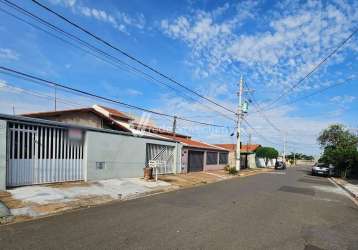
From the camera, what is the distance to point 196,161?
96.4 ft

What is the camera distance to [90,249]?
5.57m

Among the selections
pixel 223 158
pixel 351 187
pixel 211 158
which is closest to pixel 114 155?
pixel 351 187

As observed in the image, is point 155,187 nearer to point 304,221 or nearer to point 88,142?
point 88,142

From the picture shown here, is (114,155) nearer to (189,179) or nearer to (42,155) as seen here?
(42,155)

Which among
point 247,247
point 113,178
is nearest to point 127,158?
point 113,178

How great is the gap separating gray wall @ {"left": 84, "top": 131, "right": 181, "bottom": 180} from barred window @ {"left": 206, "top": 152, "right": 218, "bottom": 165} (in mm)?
13091

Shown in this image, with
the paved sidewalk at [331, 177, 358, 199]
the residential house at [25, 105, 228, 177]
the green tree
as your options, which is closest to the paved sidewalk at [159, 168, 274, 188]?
the residential house at [25, 105, 228, 177]

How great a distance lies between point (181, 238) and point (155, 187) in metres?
9.46

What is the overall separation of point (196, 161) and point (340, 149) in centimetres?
1715

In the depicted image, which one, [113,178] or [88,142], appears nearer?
[88,142]

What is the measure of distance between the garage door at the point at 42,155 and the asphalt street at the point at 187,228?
13.8ft

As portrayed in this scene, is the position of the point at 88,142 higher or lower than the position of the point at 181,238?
higher

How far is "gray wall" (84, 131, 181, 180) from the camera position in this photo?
50.3 ft

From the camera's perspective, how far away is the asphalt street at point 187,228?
19.9 feet
